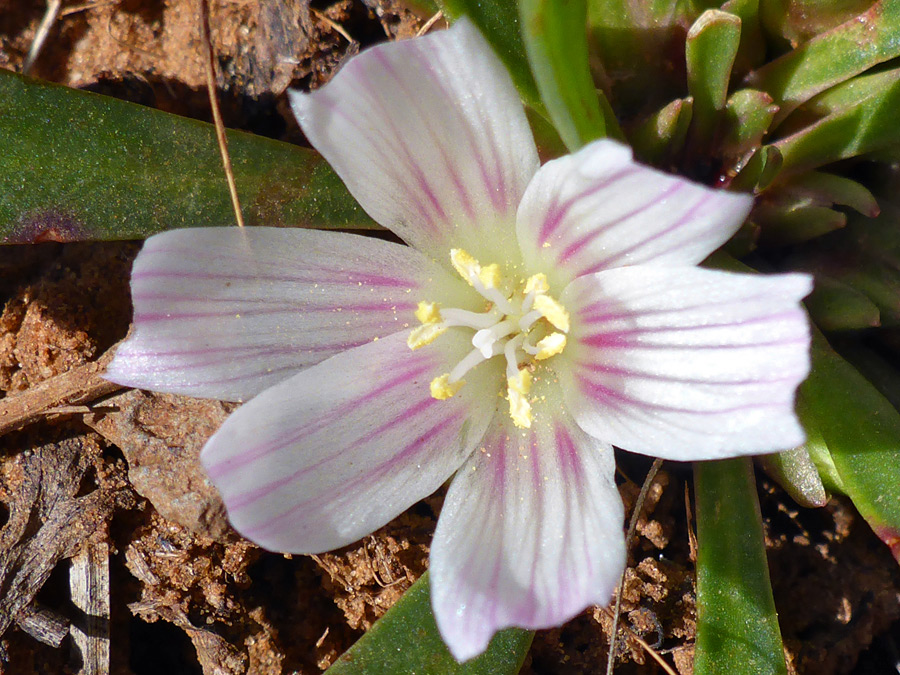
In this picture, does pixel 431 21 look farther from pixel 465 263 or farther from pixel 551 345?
pixel 551 345

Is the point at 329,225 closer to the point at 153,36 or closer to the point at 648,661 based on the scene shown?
the point at 153,36

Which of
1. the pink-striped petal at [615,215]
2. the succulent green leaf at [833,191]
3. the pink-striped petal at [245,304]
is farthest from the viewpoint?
the succulent green leaf at [833,191]

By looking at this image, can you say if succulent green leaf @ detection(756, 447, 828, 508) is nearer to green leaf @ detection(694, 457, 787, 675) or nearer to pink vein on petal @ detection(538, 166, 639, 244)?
green leaf @ detection(694, 457, 787, 675)

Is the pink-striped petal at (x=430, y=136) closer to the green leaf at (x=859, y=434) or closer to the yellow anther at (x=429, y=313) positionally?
the yellow anther at (x=429, y=313)

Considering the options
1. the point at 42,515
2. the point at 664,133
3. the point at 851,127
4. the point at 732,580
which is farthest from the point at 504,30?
the point at 42,515

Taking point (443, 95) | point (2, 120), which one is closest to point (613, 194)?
point (443, 95)

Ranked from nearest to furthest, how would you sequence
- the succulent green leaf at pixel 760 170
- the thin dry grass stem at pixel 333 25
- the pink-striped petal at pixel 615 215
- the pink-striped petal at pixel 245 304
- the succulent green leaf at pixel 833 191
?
the pink-striped petal at pixel 615 215, the pink-striped petal at pixel 245 304, the succulent green leaf at pixel 760 170, the succulent green leaf at pixel 833 191, the thin dry grass stem at pixel 333 25

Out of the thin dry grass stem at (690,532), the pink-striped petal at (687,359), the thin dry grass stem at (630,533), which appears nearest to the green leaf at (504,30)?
the pink-striped petal at (687,359)
